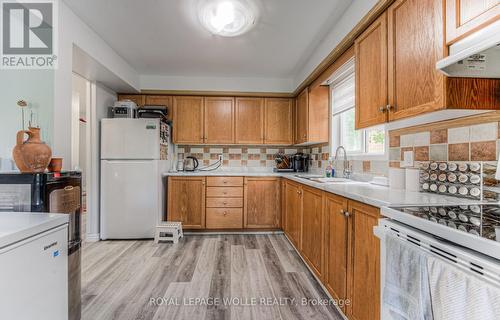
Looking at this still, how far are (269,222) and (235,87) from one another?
213 cm

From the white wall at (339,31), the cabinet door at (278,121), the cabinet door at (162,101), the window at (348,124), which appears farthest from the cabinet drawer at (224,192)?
the white wall at (339,31)

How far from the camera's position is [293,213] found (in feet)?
9.22

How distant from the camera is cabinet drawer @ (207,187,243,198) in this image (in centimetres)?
340

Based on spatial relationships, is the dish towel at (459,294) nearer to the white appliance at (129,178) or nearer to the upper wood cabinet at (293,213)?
the upper wood cabinet at (293,213)

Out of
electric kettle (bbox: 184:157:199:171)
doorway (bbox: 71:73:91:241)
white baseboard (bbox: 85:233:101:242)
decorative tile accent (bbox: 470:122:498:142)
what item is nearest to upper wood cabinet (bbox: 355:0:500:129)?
decorative tile accent (bbox: 470:122:498:142)

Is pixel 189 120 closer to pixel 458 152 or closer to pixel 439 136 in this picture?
pixel 439 136

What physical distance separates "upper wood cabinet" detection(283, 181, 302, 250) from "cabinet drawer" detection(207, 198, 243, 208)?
67 centimetres

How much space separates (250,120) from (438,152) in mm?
2607

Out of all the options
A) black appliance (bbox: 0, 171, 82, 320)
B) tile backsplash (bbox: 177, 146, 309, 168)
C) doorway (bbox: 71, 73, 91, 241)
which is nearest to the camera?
black appliance (bbox: 0, 171, 82, 320)

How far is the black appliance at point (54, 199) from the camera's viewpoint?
1264 mm

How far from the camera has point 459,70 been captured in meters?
1.04

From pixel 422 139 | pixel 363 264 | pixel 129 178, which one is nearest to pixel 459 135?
pixel 422 139

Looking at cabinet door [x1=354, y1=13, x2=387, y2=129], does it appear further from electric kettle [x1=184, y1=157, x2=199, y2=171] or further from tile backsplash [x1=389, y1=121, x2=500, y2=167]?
electric kettle [x1=184, y1=157, x2=199, y2=171]

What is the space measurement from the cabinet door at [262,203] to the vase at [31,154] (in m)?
2.34
